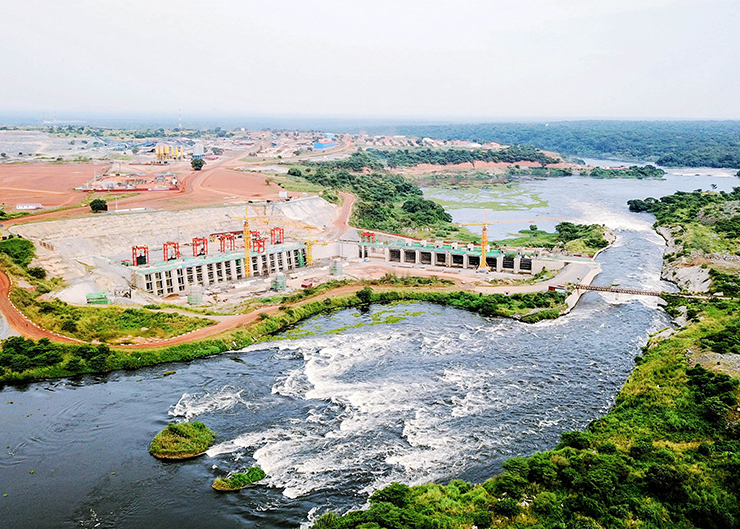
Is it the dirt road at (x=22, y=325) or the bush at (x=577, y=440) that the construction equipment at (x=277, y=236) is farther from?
the bush at (x=577, y=440)

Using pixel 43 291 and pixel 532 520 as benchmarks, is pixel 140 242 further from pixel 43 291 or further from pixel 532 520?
pixel 532 520

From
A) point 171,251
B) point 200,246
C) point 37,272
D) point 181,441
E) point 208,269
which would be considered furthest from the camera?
point 200,246

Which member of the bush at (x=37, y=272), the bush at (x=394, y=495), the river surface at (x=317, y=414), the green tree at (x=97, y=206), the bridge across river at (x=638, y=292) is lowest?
the river surface at (x=317, y=414)

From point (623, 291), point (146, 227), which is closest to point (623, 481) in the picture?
point (623, 291)

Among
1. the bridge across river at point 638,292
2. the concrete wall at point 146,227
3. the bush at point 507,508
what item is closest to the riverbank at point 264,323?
the bridge across river at point 638,292

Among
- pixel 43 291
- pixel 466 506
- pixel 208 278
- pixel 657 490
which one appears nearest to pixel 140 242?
pixel 208 278

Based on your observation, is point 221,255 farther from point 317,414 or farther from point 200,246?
point 317,414
